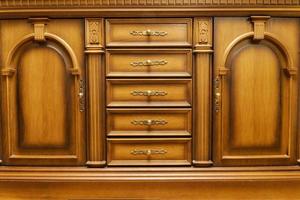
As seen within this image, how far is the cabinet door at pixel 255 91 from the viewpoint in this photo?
129 cm

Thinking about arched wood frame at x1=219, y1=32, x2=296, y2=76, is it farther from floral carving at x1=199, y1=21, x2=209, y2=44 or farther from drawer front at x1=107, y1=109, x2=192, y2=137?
drawer front at x1=107, y1=109, x2=192, y2=137

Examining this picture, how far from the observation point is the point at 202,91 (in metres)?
1.31

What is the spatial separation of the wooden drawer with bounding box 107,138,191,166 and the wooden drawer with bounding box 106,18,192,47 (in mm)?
345

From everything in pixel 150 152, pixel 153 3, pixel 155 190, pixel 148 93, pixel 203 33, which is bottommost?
pixel 155 190

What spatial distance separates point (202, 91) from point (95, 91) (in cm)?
38

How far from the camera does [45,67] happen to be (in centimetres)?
131

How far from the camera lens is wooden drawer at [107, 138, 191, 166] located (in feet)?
4.35

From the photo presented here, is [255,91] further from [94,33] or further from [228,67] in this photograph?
[94,33]

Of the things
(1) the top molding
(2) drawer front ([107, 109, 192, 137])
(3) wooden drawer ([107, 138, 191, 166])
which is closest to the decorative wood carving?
(1) the top molding

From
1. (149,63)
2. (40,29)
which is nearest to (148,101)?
(149,63)

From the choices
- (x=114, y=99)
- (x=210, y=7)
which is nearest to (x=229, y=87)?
(x=210, y=7)

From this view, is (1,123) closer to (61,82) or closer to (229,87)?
(61,82)

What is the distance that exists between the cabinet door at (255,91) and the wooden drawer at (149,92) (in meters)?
0.11

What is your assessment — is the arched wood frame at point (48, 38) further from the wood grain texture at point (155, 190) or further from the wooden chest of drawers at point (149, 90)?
the wood grain texture at point (155, 190)
